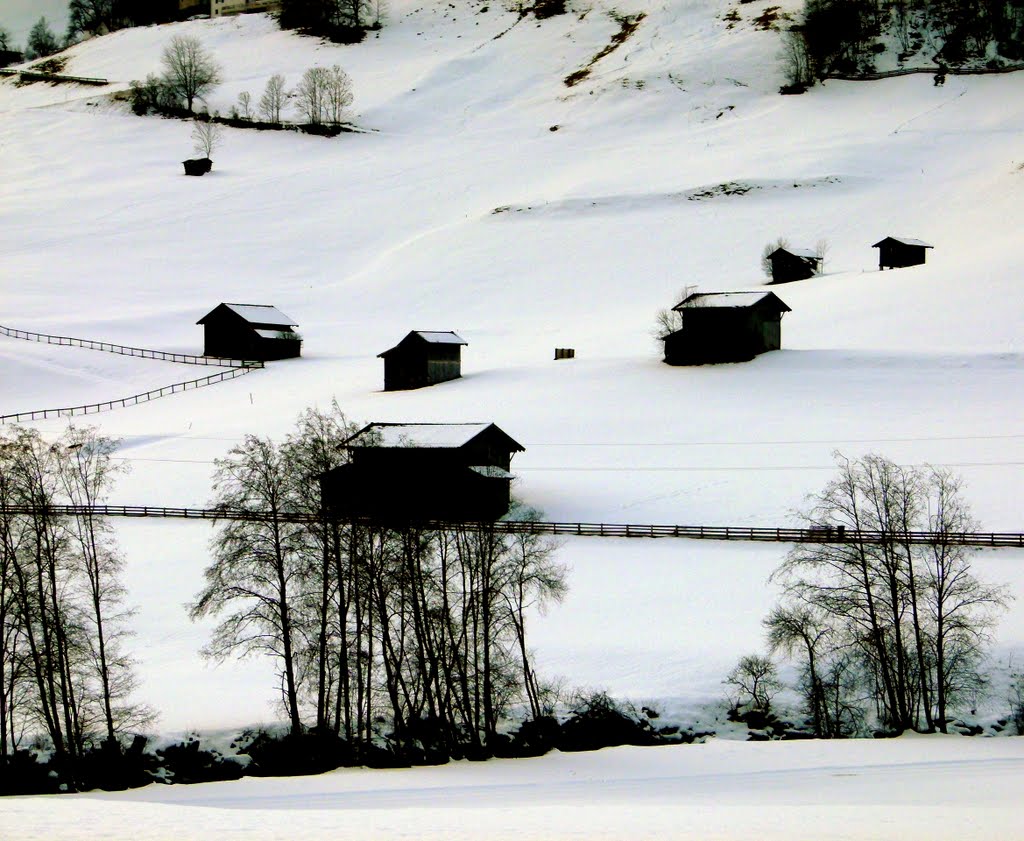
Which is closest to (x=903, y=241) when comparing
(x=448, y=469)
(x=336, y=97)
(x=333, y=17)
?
(x=448, y=469)

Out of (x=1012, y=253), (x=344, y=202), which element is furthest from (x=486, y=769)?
(x=344, y=202)

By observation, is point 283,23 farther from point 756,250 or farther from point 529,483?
point 529,483

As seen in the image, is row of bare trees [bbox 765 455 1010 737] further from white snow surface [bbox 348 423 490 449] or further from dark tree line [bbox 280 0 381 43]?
dark tree line [bbox 280 0 381 43]

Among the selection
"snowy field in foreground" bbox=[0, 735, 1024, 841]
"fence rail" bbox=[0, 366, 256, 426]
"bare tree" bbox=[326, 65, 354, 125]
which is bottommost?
"snowy field in foreground" bbox=[0, 735, 1024, 841]

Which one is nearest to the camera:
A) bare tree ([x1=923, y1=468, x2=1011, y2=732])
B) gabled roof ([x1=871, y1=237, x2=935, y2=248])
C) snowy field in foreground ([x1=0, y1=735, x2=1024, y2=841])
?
snowy field in foreground ([x1=0, y1=735, x2=1024, y2=841])

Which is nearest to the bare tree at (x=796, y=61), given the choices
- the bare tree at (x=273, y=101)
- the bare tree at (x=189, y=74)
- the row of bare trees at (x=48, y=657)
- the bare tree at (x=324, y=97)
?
the bare tree at (x=324, y=97)

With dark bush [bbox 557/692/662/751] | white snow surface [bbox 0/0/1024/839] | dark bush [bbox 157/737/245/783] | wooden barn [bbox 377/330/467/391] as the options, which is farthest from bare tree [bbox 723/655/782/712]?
wooden barn [bbox 377/330/467/391]

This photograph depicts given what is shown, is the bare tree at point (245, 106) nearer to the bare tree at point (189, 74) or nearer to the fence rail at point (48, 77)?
the bare tree at point (189, 74)
